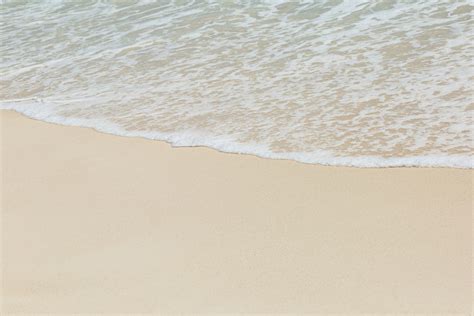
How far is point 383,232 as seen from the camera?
2973 millimetres

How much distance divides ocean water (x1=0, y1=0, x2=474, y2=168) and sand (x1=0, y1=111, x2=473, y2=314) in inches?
13.3

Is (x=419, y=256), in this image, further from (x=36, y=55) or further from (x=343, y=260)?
(x=36, y=55)

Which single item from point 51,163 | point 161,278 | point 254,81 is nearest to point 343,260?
point 161,278

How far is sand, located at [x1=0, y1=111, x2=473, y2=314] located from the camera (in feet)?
8.48

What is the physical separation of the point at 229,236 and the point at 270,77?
2490 millimetres

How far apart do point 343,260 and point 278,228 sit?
402 millimetres

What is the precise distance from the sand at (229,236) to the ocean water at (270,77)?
0.34 m

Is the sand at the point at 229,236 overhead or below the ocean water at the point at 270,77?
overhead

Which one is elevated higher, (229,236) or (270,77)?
(229,236)

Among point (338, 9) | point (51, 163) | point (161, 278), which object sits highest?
point (161, 278)

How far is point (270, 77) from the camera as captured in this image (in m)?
5.38

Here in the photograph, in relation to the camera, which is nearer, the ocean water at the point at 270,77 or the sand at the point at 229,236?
the sand at the point at 229,236

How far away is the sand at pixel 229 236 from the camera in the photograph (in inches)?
102

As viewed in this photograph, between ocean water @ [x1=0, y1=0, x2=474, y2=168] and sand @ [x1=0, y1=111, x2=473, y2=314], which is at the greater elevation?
sand @ [x1=0, y1=111, x2=473, y2=314]
